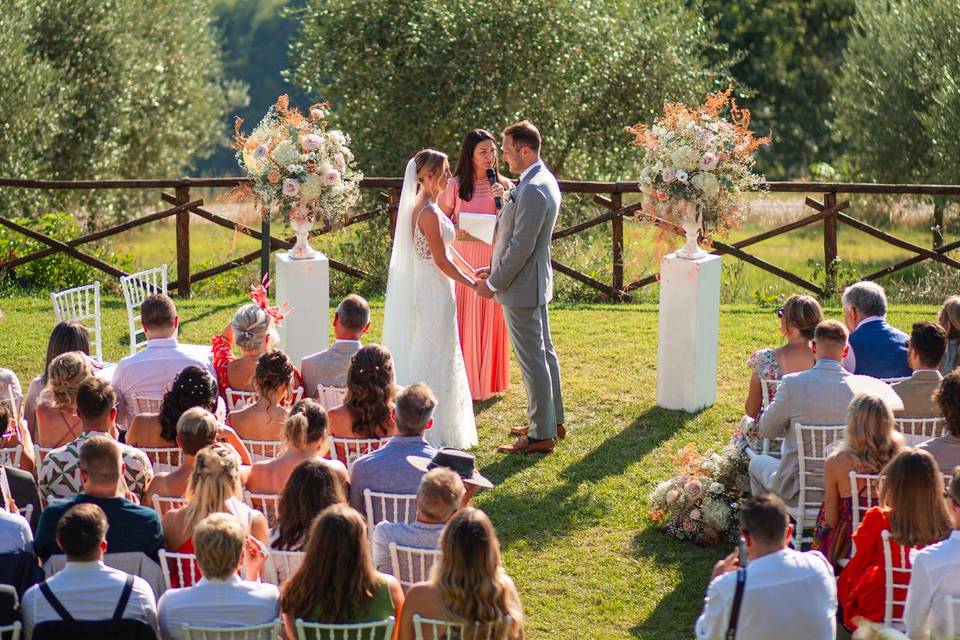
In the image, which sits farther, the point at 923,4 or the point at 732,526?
the point at 923,4

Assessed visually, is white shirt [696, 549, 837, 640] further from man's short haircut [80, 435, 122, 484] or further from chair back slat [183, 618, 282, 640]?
man's short haircut [80, 435, 122, 484]

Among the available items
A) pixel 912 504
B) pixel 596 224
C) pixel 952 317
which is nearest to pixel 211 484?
pixel 912 504

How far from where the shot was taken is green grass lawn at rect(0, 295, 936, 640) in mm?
6336

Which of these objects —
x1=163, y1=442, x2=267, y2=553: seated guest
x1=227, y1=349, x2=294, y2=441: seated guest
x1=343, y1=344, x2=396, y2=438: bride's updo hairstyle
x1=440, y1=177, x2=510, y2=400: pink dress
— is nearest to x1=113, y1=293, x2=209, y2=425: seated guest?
x1=227, y1=349, x2=294, y2=441: seated guest

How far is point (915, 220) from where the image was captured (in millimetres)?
21766

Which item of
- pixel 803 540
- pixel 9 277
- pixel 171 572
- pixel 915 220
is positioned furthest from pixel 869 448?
pixel 915 220

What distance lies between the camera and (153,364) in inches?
281

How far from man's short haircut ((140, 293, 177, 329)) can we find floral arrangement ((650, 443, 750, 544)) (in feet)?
9.39

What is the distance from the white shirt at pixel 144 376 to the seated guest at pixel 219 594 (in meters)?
2.75

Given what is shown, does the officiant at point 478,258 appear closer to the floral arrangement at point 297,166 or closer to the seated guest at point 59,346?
the floral arrangement at point 297,166

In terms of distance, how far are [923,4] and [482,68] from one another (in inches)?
274

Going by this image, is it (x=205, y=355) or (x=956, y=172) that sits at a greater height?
(x=956, y=172)

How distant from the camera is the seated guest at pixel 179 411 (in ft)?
20.2

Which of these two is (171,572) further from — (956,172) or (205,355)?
(956,172)
